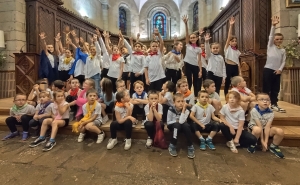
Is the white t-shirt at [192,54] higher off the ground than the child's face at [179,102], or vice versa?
the white t-shirt at [192,54]

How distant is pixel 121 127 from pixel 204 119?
1118 mm

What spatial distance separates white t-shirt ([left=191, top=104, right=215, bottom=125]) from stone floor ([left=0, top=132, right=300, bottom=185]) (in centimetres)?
37

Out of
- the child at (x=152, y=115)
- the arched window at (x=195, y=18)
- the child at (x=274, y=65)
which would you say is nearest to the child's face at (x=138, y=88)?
the child at (x=152, y=115)

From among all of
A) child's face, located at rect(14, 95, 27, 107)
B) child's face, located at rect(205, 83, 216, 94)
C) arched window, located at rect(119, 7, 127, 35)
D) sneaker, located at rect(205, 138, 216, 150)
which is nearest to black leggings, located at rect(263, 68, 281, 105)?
child's face, located at rect(205, 83, 216, 94)

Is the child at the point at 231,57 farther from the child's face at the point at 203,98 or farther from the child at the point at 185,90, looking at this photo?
the child's face at the point at 203,98

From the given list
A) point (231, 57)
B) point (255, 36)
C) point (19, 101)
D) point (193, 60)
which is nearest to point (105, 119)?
point (19, 101)

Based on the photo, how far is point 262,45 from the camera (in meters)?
4.63

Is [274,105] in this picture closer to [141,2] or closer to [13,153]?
[13,153]

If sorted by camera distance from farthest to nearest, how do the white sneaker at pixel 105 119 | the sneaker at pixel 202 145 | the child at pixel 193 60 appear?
the child at pixel 193 60 → the white sneaker at pixel 105 119 → the sneaker at pixel 202 145

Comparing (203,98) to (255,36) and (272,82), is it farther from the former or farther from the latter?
(255,36)

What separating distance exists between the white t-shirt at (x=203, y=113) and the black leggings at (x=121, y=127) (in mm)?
865

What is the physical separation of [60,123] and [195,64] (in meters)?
2.42

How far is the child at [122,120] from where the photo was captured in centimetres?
259

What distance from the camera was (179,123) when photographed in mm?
2465
